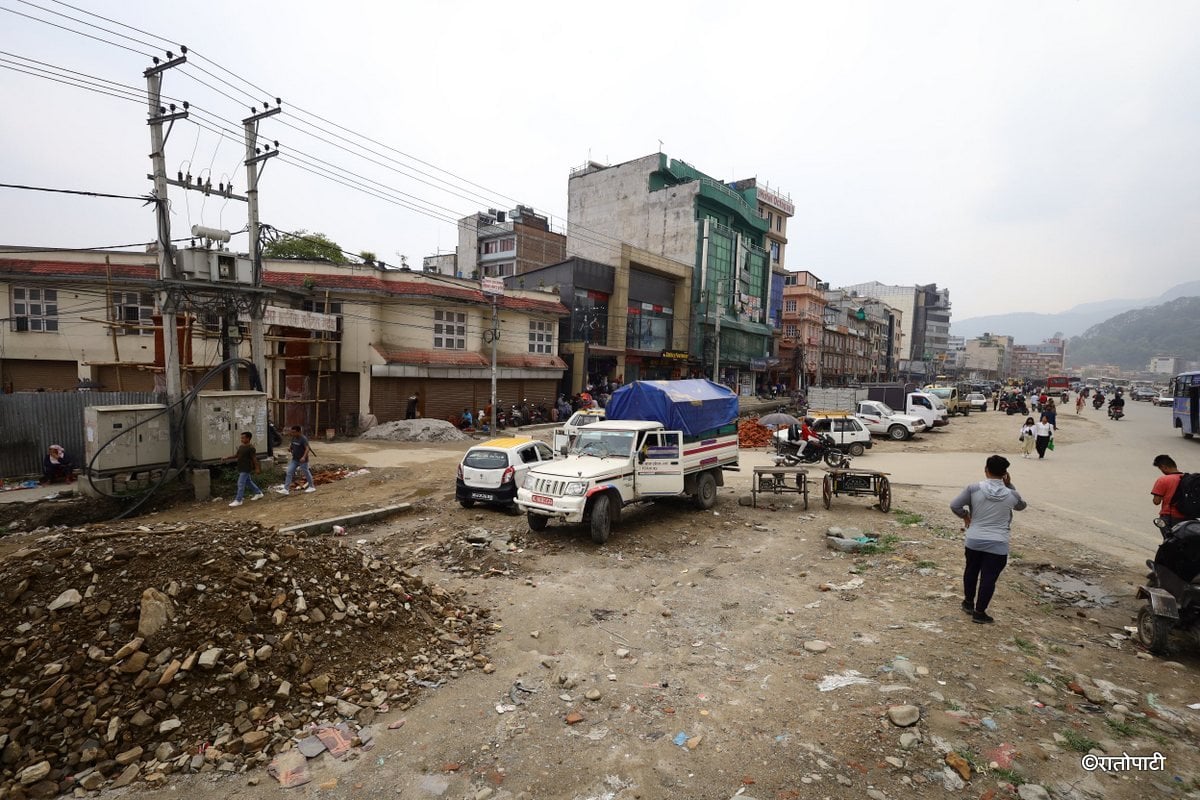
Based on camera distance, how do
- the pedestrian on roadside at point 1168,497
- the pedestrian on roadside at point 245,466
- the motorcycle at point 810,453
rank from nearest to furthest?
the pedestrian on roadside at point 1168,497, the pedestrian on roadside at point 245,466, the motorcycle at point 810,453

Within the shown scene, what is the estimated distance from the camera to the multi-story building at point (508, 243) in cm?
5022

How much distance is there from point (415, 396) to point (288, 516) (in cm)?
1301

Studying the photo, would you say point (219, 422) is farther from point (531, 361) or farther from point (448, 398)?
point (531, 361)

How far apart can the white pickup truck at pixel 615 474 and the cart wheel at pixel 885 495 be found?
345 centimetres

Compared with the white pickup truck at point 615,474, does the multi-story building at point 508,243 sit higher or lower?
higher

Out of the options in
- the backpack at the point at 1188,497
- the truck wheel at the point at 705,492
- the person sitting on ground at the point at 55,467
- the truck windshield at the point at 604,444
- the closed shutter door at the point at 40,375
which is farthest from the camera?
the closed shutter door at the point at 40,375

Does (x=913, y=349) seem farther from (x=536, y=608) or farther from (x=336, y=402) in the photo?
(x=536, y=608)

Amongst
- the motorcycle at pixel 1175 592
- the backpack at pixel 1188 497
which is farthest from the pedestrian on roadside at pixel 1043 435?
the motorcycle at pixel 1175 592

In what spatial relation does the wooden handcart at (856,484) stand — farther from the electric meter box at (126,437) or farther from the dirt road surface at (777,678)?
the electric meter box at (126,437)

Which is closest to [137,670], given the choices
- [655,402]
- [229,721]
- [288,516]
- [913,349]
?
[229,721]

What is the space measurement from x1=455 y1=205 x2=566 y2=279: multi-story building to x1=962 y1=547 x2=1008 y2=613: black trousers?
45968 millimetres

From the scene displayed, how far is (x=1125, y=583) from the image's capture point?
7727mm

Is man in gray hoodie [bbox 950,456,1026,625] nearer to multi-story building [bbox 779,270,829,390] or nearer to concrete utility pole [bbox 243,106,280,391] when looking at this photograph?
concrete utility pole [bbox 243,106,280,391]

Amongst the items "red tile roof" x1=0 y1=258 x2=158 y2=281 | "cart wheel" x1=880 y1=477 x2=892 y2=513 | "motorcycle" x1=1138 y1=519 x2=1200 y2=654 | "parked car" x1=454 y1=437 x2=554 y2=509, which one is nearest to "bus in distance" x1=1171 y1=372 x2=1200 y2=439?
"cart wheel" x1=880 y1=477 x2=892 y2=513
